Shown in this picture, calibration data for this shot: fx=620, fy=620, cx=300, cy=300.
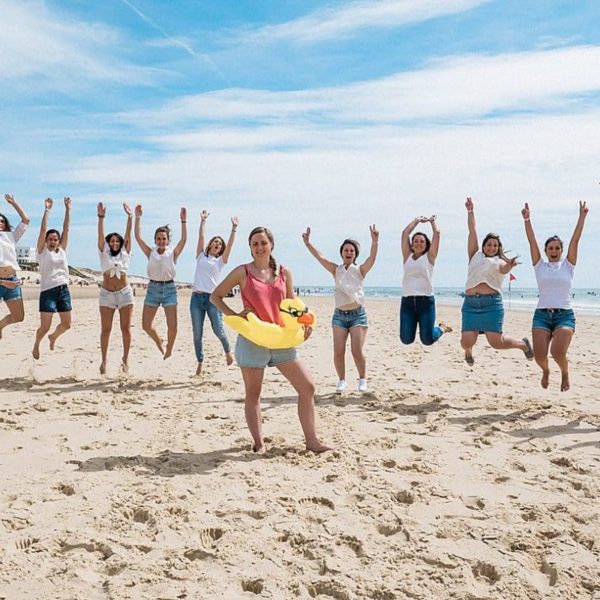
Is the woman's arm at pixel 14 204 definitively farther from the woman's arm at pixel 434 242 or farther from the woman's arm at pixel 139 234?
the woman's arm at pixel 434 242

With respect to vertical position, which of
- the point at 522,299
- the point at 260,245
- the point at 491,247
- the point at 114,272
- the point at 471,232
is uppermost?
the point at 471,232

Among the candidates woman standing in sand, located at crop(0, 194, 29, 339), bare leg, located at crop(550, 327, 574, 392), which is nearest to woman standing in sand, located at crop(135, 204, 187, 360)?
woman standing in sand, located at crop(0, 194, 29, 339)

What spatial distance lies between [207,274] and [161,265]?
2.08 feet

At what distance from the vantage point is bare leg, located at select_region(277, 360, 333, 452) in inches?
200

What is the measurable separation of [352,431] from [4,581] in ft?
11.5

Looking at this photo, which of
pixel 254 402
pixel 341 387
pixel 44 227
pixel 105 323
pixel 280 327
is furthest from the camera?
pixel 105 323

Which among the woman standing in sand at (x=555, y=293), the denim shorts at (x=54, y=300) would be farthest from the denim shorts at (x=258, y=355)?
the denim shorts at (x=54, y=300)

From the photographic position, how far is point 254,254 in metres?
5.06

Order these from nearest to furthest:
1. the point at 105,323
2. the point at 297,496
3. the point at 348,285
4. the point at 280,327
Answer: the point at 297,496 < the point at 280,327 < the point at 348,285 < the point at 105,323

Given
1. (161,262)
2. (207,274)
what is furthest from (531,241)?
(161,262)

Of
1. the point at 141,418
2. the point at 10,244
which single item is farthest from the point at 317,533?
the point at 10,244

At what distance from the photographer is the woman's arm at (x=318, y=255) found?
7.61 m

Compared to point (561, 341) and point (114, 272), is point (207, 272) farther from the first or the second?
point (561, 341)

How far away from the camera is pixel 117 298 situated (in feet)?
27.8
